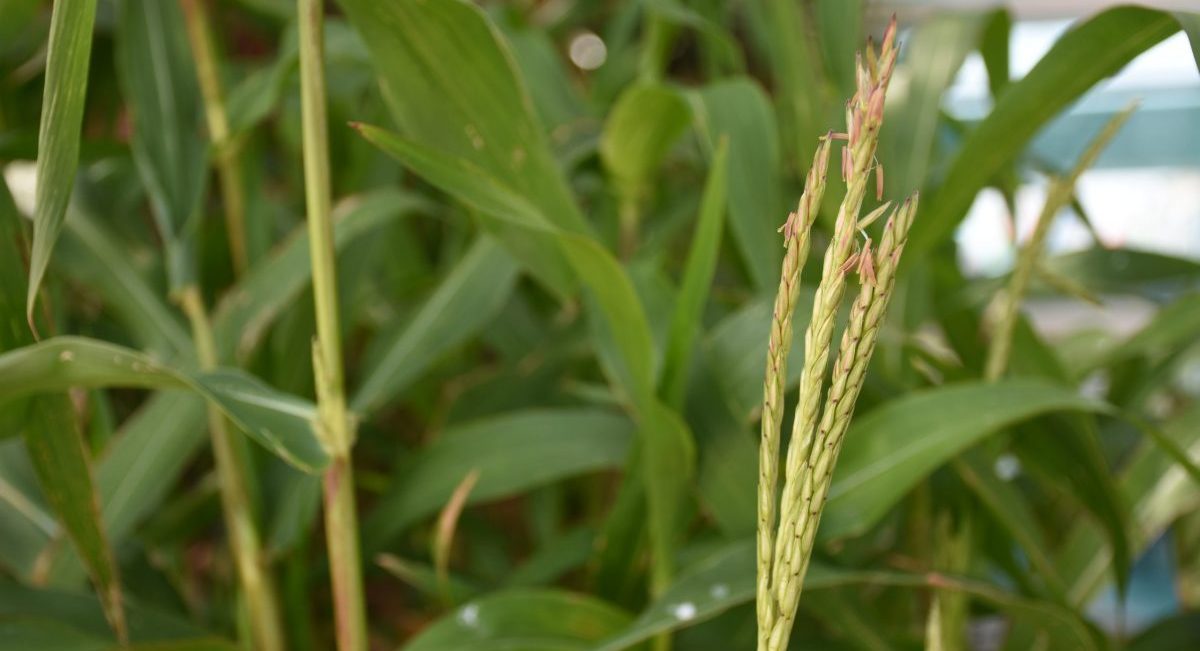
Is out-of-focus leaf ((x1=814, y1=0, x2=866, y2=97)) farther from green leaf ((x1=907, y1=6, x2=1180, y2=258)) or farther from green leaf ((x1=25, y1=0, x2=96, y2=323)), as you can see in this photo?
green leaf ((x1=25, y1=0, x2=96, y2=323))

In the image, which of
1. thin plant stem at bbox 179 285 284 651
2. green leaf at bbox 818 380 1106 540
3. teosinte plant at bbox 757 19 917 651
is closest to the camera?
teosinte plant at bbox 757 19 917 651

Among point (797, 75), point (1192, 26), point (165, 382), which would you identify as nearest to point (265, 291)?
point (165, 382)

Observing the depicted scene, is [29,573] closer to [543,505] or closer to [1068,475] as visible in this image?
[543,505]

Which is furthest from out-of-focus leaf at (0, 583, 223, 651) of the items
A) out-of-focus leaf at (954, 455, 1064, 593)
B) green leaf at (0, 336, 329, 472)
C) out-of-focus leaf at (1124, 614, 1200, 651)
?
out-of-focus leaf at (1124, 614, 1200, 651)

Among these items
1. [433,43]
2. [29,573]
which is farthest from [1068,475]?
Answer: [29,573]

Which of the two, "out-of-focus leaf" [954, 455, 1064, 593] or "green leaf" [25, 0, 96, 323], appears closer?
"green leaf" [25, 0, 96, 323]

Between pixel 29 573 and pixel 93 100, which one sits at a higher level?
pixel 93 100

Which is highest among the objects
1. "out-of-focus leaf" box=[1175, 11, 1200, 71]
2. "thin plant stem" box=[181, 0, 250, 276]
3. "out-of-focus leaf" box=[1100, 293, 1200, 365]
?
"thin plant stem" box=[181, 0, 250, 276]

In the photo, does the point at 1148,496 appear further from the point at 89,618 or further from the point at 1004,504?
the point at 89,618
